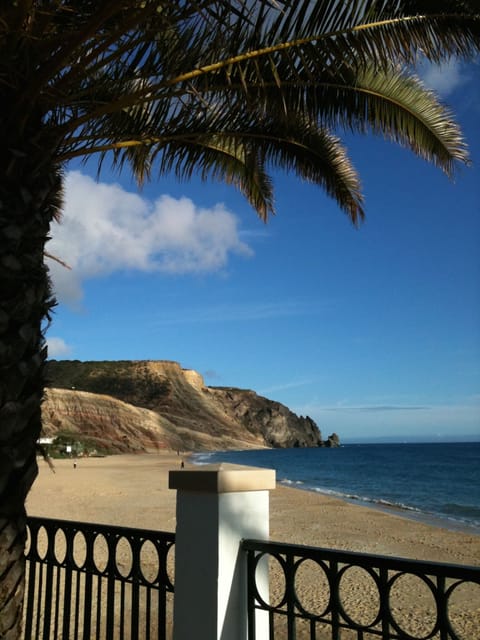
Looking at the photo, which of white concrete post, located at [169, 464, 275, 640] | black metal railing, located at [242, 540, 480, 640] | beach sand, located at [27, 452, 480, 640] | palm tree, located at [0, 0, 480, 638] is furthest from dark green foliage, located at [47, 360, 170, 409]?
white concrete post, located at [169, 464, 275, 640]

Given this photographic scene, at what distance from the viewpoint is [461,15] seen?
430 centimetres

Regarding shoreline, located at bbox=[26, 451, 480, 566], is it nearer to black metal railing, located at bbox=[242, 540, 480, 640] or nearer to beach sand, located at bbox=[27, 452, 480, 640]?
beach sand, located at bbox=[27, 452, 480, 640]

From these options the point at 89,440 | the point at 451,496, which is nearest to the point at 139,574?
the point at 451,496

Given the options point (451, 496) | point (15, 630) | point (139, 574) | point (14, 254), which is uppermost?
point (14, 254)

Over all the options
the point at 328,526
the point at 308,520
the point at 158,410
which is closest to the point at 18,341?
the point at 328,526

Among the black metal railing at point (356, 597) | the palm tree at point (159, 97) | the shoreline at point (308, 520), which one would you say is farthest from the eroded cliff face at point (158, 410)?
the palm tree at point (159, 97)

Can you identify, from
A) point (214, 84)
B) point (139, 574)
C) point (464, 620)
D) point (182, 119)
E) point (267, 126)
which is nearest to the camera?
point (139, 574)

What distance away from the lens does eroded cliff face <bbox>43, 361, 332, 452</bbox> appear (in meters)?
90.1

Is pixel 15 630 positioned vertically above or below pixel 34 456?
below

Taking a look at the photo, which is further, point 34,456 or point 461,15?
point 461,15

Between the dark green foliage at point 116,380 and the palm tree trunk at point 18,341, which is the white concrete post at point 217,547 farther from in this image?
the dark green foliage at point 116,380

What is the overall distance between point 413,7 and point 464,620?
8.75m

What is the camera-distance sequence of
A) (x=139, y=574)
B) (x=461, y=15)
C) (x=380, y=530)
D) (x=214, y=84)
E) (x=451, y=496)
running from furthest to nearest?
(x=451, y=496) < (x=380, y=530) < (x=214, y=84) < (x=461, y=15) < (x=139, y=574)

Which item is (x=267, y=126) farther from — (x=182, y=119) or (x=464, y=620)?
(x=464, y=620)
